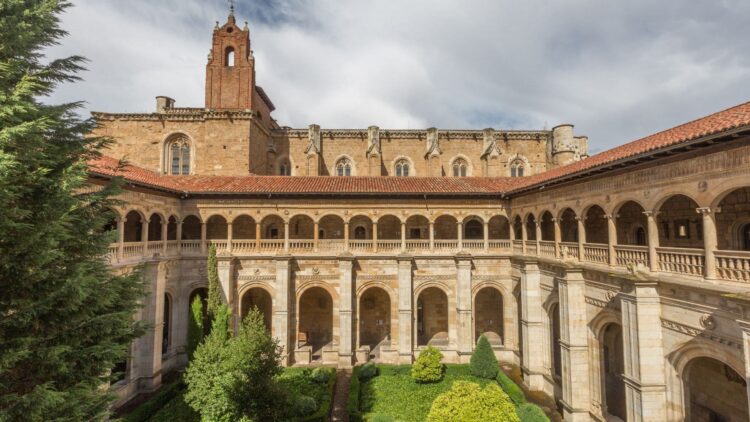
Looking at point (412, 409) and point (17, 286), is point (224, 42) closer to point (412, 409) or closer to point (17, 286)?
point (17, 286)

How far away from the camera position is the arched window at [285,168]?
95.8 ft

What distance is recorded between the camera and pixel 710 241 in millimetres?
9617

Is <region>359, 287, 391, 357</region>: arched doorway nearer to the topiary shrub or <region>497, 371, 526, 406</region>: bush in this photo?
the topiary shrub

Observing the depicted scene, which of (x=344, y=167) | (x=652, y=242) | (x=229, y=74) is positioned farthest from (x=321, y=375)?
(x=229, y=74)

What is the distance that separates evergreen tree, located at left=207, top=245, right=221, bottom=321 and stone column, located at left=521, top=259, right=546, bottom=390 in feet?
53.5

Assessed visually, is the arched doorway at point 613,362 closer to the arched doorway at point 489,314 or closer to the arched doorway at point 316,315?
the arched doorway at point 489,314

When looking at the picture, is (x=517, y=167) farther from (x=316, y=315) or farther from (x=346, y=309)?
(x=316, y=315)

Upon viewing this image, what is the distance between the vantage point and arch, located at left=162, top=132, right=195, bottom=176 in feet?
87.8

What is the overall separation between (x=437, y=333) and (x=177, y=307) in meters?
16.7

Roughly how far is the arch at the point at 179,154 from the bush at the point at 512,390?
83.2 ft

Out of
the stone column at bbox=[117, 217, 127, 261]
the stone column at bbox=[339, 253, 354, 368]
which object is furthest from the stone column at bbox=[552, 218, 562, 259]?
the stone column at bbox=[117, 217, 127, 261]

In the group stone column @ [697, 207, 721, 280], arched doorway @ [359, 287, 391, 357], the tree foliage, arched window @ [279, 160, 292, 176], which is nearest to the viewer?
stone column @ [697, 207, 721, 280]

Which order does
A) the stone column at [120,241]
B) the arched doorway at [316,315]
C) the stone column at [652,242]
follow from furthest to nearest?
the arched doorway at [316,315] → the stone column at [120,241] → the stone column at [652,242]

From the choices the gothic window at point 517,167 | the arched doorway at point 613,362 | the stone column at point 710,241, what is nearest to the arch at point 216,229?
the arched doorway at point 613,362
